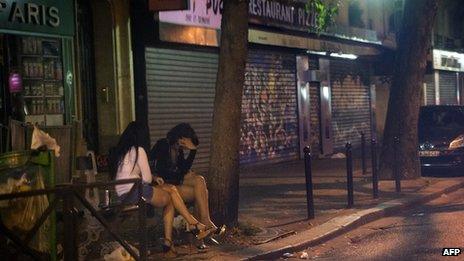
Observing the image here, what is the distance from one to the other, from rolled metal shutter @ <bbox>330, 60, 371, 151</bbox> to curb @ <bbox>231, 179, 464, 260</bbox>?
883 centimetres

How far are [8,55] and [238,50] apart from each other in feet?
14.5

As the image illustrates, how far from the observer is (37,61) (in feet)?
37.9

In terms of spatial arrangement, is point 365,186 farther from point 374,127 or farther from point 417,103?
point 374,127

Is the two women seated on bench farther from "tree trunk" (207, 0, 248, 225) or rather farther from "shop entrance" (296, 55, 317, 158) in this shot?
"shop entrance" (296, 55, 317, 158)

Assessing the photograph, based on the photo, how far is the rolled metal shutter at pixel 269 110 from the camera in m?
17.2

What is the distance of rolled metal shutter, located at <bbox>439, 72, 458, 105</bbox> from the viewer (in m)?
32.1

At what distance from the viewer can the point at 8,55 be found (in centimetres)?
1102

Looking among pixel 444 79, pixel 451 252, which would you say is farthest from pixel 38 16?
pixel 444 79

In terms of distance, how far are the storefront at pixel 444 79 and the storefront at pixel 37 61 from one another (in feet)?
63.6

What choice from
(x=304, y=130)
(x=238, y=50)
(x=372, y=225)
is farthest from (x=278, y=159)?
(x=238, y=50)

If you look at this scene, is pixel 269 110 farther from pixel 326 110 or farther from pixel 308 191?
pixel 308 191

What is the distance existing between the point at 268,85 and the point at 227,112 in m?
9.82

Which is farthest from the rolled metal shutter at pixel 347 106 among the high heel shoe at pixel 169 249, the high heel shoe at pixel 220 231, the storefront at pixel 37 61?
the high heel shoe at pixel 169 249

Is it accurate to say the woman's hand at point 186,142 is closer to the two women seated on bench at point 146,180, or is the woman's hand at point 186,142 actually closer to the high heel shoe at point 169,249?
the two women seated on bench at point 146,180
